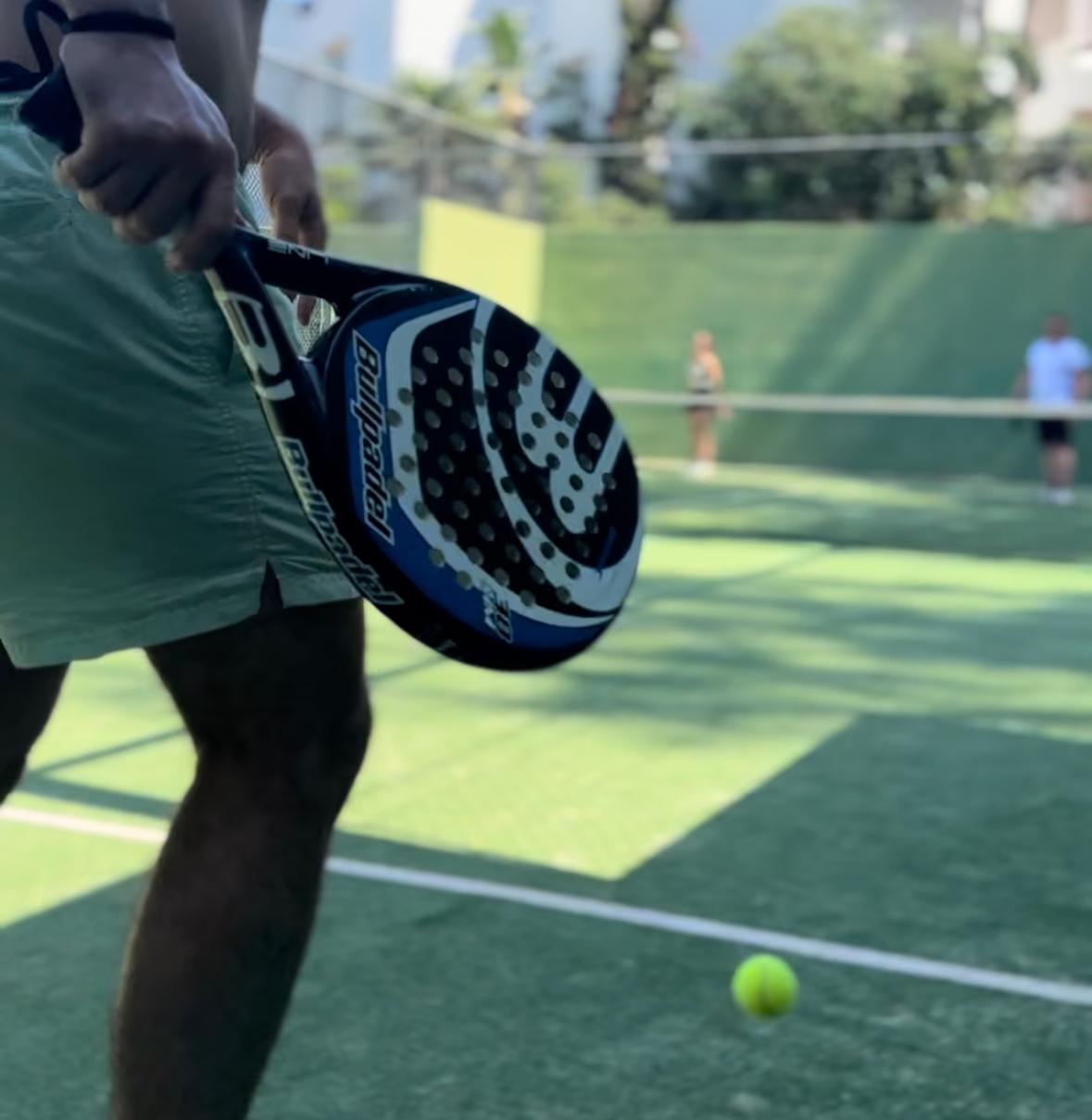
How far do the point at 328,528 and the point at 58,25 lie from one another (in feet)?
1.46

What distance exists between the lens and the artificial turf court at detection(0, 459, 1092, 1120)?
2.27 meters

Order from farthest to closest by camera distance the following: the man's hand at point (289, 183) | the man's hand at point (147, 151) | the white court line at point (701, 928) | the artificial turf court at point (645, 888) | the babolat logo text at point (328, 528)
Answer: the white court line at point (701, 928) → the artificial turf court at point (645, 888) → the man's hand at point (289, 183) → the babolat logo text at point (328, 528) → the man's hand at point (147, 151)

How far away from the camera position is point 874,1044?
2.38 m

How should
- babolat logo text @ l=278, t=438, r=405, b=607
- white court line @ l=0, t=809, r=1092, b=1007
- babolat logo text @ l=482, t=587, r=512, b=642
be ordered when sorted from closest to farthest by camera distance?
babolat logo text @ l=278, t=438, r=405, b=607 → babolat logo text @ l=482, t=587, r=512, b=642 → white court line @ l=0, t=809, r=1092, b=1007

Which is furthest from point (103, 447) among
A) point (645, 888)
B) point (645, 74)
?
point (645, 74)

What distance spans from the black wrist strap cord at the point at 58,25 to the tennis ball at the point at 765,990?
5.28 feet

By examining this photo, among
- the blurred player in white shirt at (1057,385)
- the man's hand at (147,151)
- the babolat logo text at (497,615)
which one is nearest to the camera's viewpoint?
the man's hand at (147,151)

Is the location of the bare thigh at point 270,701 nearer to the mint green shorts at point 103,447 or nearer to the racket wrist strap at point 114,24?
the mint green shorts at point 103,447

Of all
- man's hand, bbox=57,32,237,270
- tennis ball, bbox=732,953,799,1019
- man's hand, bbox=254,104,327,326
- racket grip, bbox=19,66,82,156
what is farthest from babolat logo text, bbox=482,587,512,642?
tennis ball, bbox=732,953,799,1019

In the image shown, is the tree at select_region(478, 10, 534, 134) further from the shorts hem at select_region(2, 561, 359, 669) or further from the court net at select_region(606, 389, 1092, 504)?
the shorts hem at select_region(2, 561, 359, 669)

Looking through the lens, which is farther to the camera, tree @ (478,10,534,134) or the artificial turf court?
tree @ (478,10,534,134)

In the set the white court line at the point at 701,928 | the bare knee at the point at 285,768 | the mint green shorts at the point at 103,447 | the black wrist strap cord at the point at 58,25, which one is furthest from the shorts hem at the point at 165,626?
the white court line at the point at 701,928

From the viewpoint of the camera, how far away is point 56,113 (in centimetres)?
125

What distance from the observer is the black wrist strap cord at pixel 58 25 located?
1.26 meters
